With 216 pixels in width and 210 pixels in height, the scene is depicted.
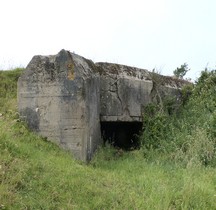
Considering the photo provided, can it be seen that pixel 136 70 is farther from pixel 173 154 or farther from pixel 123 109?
pixel 173 154

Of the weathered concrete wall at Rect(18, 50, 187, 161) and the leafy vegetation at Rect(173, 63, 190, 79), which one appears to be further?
the leafy vegetation at Rect(173, 63, 190, 79)

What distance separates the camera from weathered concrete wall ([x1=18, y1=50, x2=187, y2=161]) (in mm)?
5812

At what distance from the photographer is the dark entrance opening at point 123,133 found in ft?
23.7

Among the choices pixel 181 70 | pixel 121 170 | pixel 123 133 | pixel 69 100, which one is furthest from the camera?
pixel 181 70

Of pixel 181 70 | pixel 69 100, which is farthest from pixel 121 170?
pixel 181 70

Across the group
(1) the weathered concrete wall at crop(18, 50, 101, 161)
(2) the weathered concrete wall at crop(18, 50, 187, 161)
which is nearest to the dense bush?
(2) the weathered concrete wall at crop(18, 50, 187, 161)

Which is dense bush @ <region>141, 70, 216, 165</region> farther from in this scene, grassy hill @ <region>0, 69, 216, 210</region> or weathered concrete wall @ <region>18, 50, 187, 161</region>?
weathered concrete wall @ <region>18, 50, 187, 161</region>

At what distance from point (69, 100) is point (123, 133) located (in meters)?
2.09

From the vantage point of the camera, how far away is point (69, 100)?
588 cm

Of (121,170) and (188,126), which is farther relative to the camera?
(188,126)

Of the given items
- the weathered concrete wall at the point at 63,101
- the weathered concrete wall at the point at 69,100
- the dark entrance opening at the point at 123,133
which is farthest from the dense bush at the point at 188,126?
the weathered concrete wall at the point at 63,101

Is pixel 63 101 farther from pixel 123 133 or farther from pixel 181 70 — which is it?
pixel 181 70

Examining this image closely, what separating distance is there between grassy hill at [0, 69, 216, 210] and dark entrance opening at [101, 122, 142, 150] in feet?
1.43

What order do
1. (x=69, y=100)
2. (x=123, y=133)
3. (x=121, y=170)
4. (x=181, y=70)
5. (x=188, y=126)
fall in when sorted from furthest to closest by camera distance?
1. (x=181, y=70)
2. (x=123, y=133)
3. (x=188, y=126)
4. (x=69, y=100)
5. (x=121, y=170)
